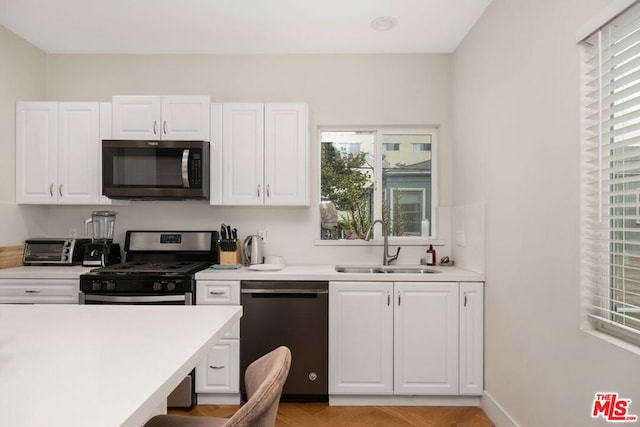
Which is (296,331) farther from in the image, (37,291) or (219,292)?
(37,291)

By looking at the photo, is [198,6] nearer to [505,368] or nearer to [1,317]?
[1,317]

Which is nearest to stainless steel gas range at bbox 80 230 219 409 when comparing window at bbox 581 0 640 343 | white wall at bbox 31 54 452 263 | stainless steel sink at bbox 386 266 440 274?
white wall at bbox 31 54 452 263

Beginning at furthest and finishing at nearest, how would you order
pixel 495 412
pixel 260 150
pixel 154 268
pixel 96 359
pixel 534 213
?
pixel 260 150, pixel 154 268, pixel 495 412, pixel 534 213, pixel 96 359

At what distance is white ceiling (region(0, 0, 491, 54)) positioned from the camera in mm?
2715

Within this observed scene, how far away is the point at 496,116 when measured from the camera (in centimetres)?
259

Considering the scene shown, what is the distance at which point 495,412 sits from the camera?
2.58 meters

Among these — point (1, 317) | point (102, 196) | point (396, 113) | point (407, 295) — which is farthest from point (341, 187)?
point (1, 317)

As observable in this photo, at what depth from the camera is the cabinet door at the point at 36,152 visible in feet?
10.4

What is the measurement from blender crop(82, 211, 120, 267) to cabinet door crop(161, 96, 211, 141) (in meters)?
0.85

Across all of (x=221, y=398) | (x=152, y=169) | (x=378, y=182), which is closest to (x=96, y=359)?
(x=221, y=398)

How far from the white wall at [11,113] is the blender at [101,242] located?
1.59 ft

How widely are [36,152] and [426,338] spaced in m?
3.29

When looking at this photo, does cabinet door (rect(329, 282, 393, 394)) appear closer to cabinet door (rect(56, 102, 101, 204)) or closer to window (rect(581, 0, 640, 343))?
window (rect(581, 0, 640, 343))

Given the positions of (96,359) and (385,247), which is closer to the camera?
(96,359)
